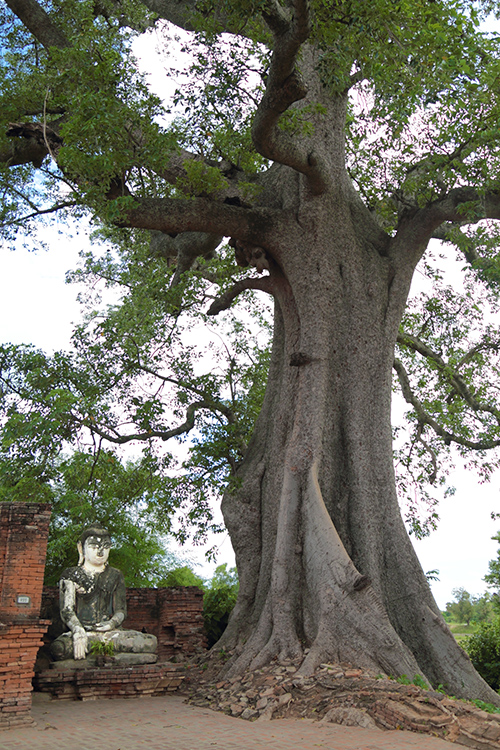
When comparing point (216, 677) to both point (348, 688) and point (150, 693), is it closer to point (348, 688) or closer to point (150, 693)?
point (150, 693)

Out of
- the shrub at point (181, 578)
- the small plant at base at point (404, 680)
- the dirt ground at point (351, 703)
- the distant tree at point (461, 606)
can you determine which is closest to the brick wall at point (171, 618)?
the dirt ground at point (351, 703)

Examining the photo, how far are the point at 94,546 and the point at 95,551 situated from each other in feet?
0.22

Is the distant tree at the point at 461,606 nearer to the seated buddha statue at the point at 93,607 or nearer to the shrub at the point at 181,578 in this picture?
the shrub at the point at 181,578

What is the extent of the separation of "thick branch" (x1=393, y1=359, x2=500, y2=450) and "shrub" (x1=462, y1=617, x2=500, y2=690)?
10.6 feet

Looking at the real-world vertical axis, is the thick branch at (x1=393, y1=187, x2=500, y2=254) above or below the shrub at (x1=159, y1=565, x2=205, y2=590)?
above

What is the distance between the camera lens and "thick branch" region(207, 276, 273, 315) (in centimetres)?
996

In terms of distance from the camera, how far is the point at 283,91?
681cm

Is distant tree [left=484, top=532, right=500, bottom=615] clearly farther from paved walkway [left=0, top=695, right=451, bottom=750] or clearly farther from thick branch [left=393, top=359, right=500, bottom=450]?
paved walkway [left=0, top=695, right=451, bottom=750]

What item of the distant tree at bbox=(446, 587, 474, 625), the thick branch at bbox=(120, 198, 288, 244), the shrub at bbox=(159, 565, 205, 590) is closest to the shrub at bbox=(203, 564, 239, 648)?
the shrub at bbox=(159, 565, 205, 590)

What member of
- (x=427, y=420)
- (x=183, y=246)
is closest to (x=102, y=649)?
(x=183, y=246)

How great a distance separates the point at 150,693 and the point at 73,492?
432 cm

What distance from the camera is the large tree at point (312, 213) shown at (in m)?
6.85

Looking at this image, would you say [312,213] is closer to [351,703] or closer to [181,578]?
[351,703]

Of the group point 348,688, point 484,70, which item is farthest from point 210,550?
point 484,70
